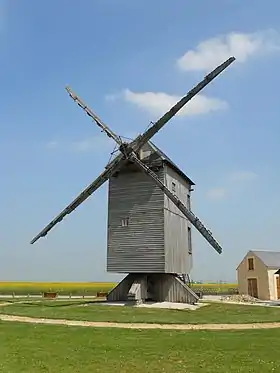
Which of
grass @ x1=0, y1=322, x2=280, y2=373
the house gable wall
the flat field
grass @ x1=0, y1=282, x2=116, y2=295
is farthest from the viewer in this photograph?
grass @ x1=0, y1=282, x2=116, y2=295

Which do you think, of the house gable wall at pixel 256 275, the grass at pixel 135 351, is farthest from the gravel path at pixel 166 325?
the house gable wall at pixel 256 275

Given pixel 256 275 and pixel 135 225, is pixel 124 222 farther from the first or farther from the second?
pixel 256 275

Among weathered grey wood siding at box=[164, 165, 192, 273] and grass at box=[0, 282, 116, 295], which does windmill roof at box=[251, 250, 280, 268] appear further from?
grass at box=[0, 282, 116, 295]

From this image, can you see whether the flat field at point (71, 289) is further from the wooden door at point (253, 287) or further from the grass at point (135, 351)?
the grass at point (135, 351)

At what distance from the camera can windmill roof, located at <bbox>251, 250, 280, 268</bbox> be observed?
133 feet

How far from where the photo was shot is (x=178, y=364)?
9.50 meters

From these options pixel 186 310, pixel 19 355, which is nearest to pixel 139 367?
pixel 19 355

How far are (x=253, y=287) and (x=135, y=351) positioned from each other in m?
32.8

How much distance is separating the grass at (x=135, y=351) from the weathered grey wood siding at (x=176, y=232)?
12458 millimetres

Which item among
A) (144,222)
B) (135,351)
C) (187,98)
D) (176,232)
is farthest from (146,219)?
(135,351)

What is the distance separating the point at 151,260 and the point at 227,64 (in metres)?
12.8

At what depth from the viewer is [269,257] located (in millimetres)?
42562

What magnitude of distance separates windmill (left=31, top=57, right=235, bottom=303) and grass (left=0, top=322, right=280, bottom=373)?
1197cm

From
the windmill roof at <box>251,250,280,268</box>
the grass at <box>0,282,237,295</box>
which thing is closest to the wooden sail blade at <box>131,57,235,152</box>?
the windmill roof at <box>251,250,280,268</box>
